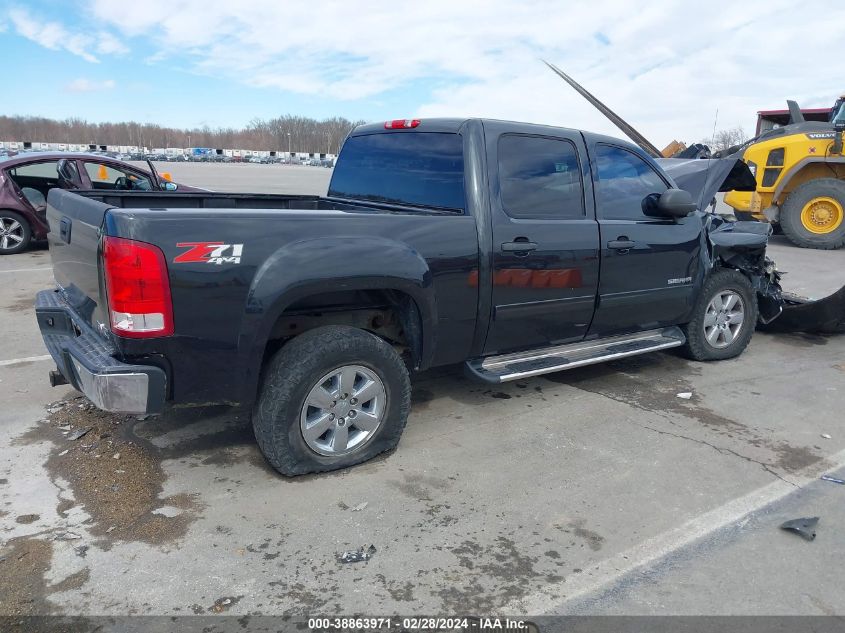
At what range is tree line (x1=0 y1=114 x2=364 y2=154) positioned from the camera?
100562 mm

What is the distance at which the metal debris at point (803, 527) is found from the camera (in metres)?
2.92

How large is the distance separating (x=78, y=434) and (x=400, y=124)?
2.83 m

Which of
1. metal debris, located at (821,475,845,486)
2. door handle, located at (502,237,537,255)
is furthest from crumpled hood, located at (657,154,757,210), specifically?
metal debris, located at (821,475,845,486)

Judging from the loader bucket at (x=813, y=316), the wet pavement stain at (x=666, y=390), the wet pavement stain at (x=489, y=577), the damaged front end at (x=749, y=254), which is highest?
the damaged front end at (x=749, y=254)

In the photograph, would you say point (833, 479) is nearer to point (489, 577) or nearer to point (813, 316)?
point (489, 577)

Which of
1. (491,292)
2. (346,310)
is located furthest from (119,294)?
(491,292)

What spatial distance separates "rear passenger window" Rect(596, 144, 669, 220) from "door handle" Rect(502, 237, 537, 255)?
765 mm

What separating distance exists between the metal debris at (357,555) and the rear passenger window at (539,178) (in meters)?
2.11

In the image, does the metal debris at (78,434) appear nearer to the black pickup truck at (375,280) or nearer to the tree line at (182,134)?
the black pickup truck at (375,280)

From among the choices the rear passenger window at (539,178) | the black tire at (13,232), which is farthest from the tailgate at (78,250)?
the black tire at (13,232)

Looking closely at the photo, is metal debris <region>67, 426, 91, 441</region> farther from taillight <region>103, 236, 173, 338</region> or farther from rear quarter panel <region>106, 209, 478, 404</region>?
taillight <region>103, 236, 173, 338</region>

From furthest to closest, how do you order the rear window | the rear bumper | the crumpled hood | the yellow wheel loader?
the yellow wheel loader
the crumpled hood
the rear window
the rear bumper

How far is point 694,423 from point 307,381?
2620mm

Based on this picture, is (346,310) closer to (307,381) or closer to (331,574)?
(307,381)
